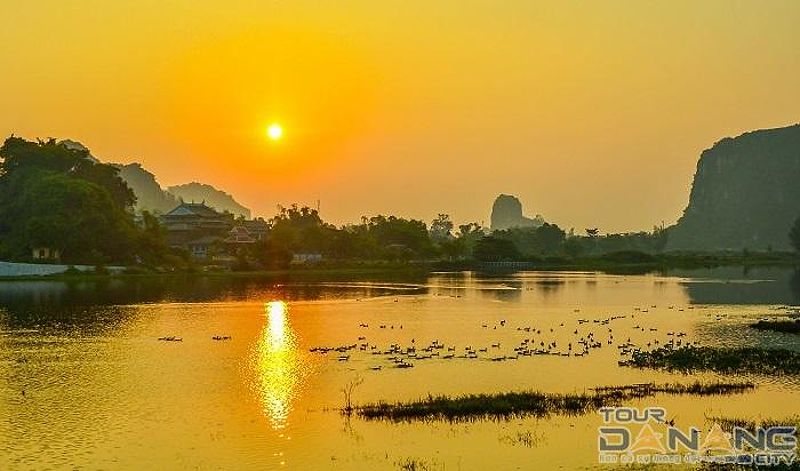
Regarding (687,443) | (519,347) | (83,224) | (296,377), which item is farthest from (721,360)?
(83,224)

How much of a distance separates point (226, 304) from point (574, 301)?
38.8 metres

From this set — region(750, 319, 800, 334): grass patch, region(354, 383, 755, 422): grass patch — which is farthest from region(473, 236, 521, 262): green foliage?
region(354, 383, 755, 422): grass patch

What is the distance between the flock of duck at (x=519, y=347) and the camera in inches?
1917

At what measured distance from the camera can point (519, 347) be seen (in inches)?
2073

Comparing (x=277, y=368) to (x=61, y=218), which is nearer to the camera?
(x=277, y=368)

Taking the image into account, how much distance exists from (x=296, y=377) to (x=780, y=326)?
3935 centimetres

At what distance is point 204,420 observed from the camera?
3291 cm

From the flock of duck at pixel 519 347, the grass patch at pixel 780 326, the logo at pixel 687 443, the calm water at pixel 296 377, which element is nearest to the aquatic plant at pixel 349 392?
the calm water at pixel 296 377

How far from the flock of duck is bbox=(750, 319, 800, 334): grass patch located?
7399 millimetres

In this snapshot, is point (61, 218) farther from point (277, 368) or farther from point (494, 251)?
point (494, 251)

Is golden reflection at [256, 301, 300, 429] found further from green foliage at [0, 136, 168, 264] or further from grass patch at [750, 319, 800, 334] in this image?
green foliage at [0, 136, 168, 264]

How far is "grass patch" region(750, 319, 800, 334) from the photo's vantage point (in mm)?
60172

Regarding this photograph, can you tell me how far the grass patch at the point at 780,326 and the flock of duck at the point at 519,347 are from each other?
24.3 feet

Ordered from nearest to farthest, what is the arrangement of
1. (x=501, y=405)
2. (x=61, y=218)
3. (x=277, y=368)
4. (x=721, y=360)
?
(x=501, y=405) → (x=721, y=360) → (x=277, y=368) → (x=61, y=218)
